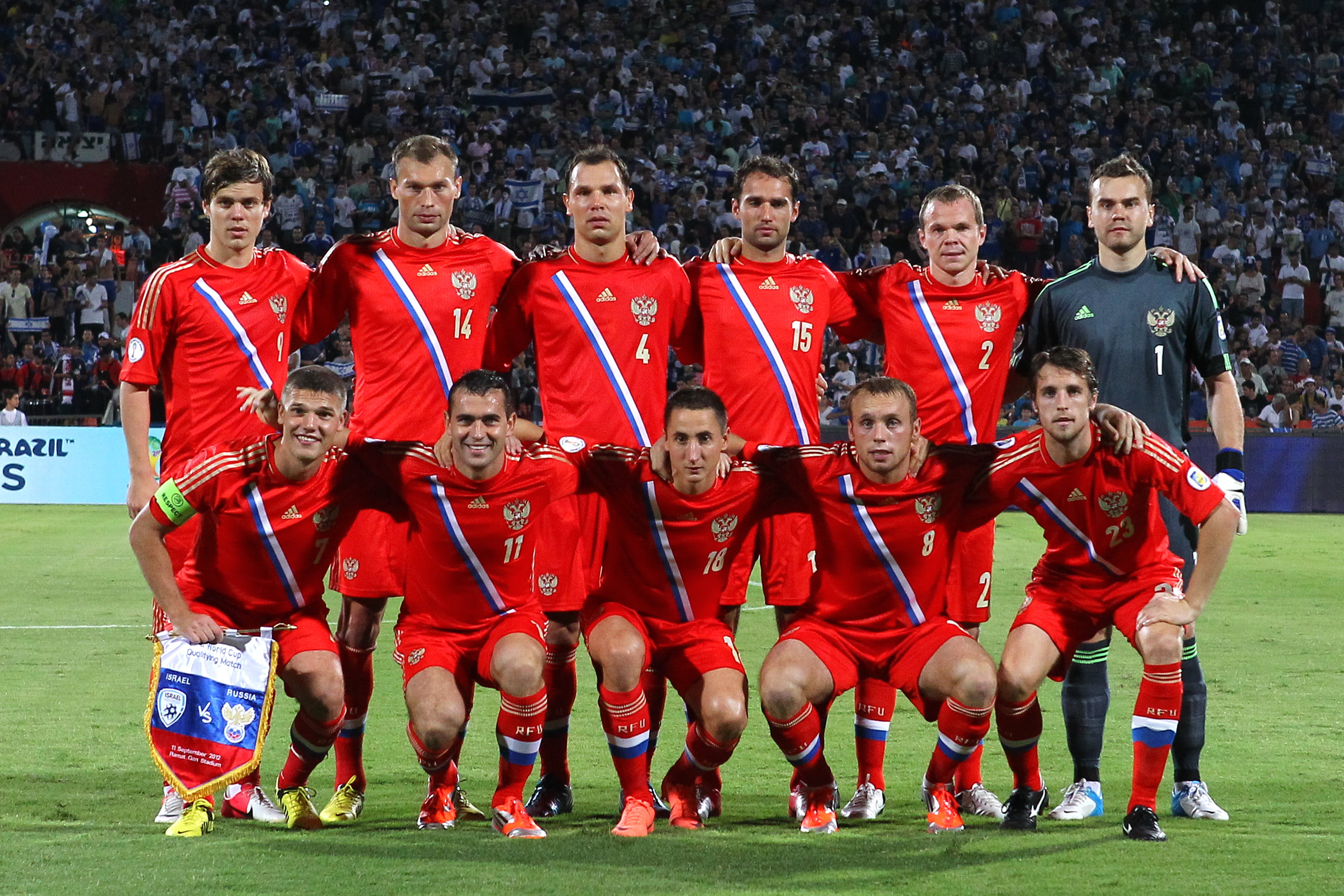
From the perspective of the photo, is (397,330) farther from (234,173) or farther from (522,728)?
(522,728)

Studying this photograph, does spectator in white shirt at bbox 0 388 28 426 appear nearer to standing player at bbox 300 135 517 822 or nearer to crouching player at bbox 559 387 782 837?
standing player at bbox 300 135 517 822

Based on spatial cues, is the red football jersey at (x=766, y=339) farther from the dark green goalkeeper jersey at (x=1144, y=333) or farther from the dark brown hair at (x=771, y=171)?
the dark green goalkeeper jersey at (x=1144, y=333)

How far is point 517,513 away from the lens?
5.44 meters

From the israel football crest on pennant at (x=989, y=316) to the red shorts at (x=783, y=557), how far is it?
105 centimetres

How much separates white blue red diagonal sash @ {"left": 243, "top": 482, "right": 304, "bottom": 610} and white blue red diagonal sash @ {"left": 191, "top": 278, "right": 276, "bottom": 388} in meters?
0.60

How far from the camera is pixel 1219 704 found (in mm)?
7625

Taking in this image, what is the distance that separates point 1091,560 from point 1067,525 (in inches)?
6.0

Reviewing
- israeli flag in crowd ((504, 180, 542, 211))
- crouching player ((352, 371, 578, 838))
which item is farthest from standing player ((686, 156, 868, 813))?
israeli flag in crowd ((504, 180, 542, 211))

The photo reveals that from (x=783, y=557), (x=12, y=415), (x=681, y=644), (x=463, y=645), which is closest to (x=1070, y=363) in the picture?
(x=783, y=557)

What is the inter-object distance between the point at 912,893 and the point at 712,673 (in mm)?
1264

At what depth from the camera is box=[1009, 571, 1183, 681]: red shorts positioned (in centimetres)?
530

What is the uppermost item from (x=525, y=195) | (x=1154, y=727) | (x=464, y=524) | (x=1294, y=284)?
(x=525, y=195)

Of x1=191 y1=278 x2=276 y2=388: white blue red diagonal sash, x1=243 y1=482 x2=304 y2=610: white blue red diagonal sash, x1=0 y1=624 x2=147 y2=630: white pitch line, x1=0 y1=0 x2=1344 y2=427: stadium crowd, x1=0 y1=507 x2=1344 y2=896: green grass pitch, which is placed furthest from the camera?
x1=0 y1=0 x2=1344 y2=427: stadium crowd

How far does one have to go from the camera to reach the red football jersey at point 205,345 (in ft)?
18.8
